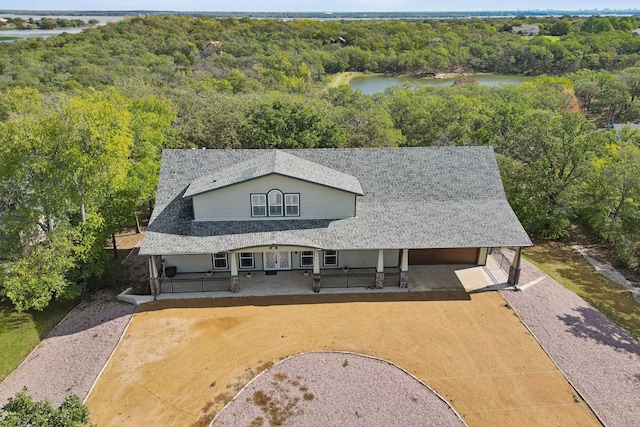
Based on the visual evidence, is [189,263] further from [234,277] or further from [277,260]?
[277,260]

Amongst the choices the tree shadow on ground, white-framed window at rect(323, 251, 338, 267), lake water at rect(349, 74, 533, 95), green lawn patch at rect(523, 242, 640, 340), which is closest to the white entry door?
white-framed window at rect(323, 251, 338, 267)

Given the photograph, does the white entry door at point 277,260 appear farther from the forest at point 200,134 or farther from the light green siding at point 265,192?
the forest at point 200,134

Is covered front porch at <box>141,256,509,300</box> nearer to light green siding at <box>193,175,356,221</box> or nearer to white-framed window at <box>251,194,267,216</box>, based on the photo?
light green siding at <box>193,175,356,221</box>

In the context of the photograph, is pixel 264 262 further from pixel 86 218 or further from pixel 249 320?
pixel 86 218

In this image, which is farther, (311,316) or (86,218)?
(86,218)

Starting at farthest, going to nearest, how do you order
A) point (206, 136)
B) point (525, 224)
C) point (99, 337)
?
point (206, 136) → point (525, 224) → point (99, 337)

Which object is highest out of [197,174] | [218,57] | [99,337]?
[218,57]

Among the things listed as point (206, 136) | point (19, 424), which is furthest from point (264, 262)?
point (206, 136)

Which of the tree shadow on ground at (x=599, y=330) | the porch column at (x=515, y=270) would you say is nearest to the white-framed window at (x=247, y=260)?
the porch column at (x=515, y=270)
